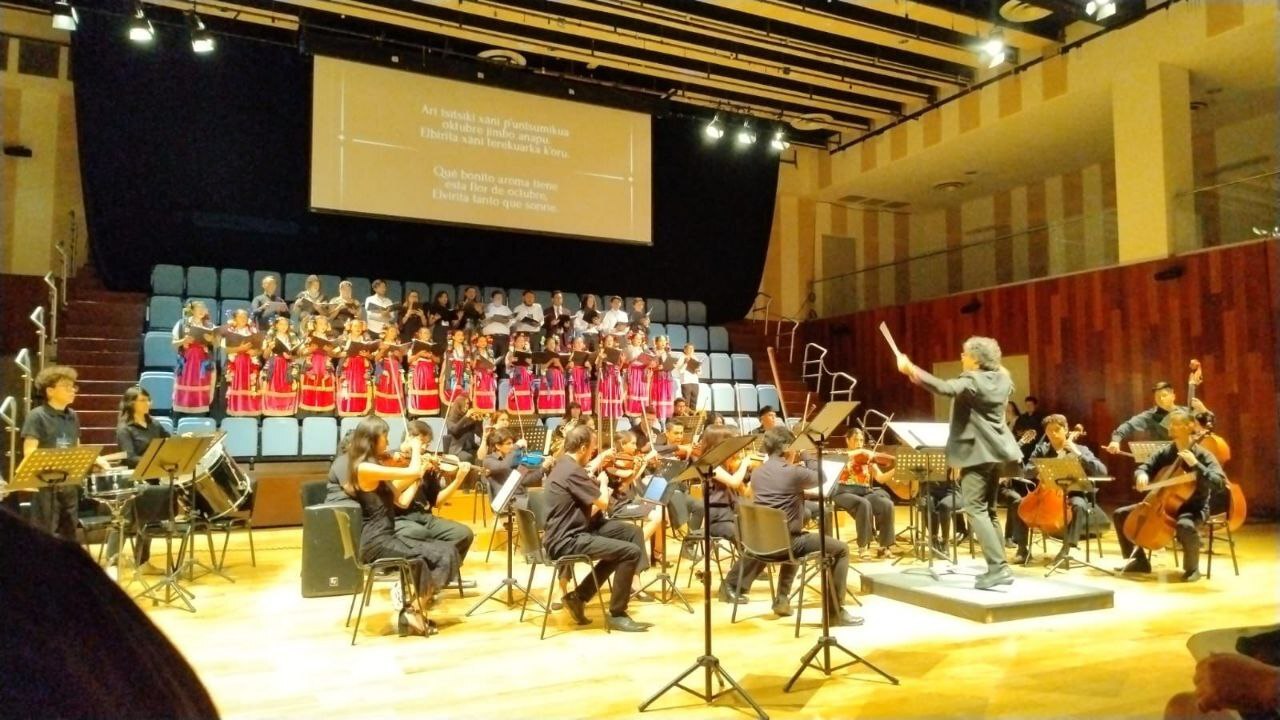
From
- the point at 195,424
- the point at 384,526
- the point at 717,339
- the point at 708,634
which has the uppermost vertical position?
the point at 717,339

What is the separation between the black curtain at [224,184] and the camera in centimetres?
1005

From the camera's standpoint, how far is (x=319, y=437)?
361 inches

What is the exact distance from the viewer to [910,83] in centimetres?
1261

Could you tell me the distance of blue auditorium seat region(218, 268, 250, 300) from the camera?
10383 millimetres

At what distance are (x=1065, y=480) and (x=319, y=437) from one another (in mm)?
7340

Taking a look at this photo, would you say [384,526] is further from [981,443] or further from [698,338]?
[698,338]

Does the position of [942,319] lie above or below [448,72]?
below

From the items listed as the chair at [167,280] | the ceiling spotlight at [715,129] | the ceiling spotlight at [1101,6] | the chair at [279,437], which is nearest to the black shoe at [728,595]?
the chair at [279,437]

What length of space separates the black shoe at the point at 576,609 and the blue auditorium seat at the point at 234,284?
7188mm

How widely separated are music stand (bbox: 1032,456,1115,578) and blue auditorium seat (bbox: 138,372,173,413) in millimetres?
8467

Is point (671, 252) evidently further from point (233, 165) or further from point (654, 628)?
point (654, 628)

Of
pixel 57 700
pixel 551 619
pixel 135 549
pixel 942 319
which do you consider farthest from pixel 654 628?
pixel 942 319

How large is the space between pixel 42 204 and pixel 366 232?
14.6ft

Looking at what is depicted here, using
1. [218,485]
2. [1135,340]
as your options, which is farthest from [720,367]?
[218,485]
